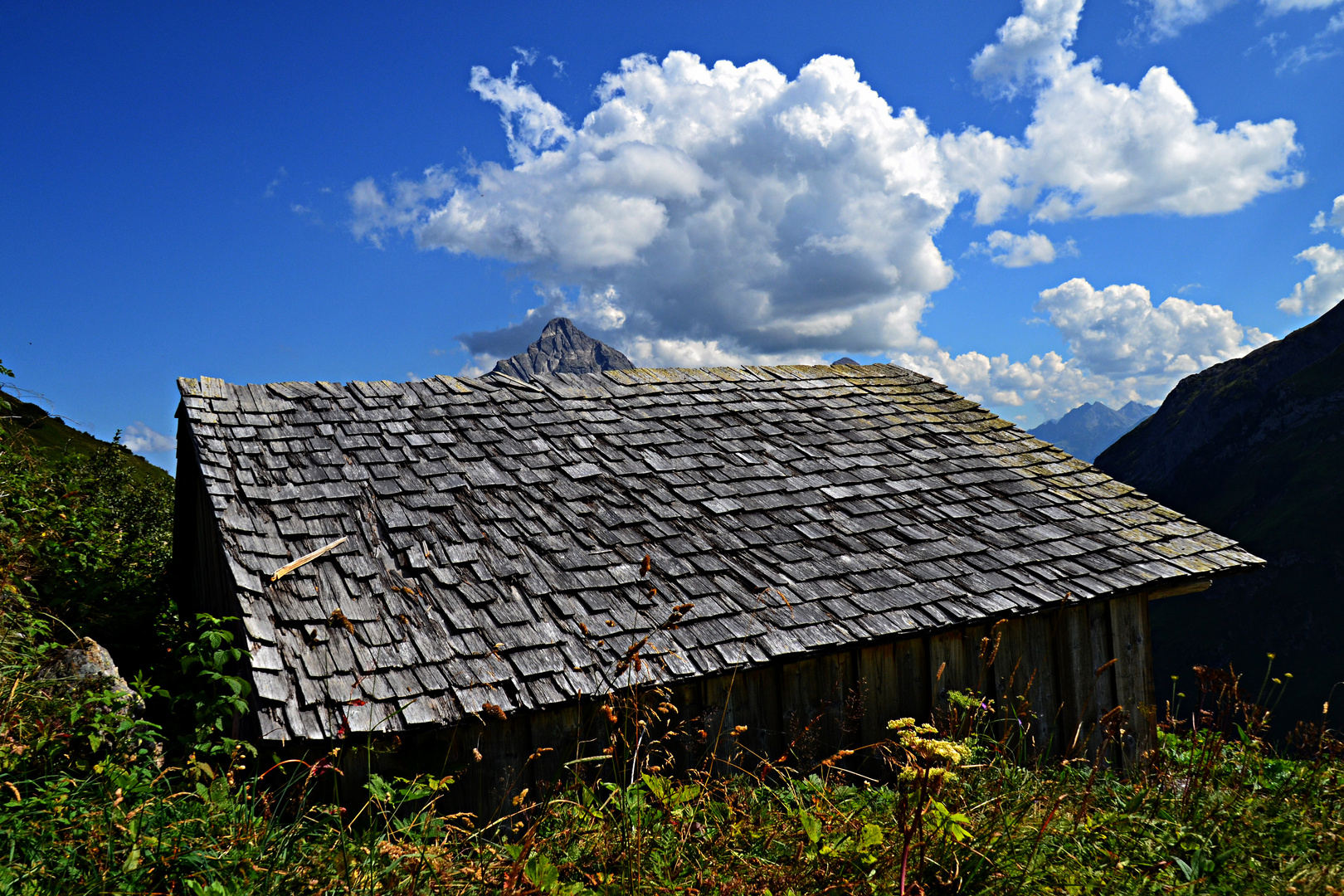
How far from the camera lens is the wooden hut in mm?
4574

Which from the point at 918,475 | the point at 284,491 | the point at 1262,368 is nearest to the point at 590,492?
the point at 284,491

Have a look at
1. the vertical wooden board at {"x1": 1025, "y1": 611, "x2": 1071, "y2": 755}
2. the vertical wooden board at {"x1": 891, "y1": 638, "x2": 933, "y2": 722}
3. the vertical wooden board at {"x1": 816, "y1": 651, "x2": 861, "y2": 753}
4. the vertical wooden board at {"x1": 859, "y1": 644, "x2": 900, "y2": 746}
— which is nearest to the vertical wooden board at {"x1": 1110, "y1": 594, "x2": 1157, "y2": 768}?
the vertical wooden board at {"x1": 1025, "y1": 611, "x2": 1071, "y2": 755}

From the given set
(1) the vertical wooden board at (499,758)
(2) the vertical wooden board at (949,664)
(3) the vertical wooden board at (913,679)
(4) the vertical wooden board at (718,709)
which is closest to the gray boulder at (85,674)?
(1) the vertical wooden board at (499,758)

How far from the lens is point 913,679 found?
5816mm

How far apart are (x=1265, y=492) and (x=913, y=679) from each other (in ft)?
310

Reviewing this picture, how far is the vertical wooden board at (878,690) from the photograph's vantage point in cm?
561

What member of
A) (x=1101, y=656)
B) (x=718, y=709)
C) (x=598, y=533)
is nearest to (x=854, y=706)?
(x=718, y=709)

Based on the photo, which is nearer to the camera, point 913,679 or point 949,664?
point 913,679

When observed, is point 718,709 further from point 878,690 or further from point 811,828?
point 811,828

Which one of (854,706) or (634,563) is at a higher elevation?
(634,563)

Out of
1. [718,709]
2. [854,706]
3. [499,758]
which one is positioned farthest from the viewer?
[718,709]

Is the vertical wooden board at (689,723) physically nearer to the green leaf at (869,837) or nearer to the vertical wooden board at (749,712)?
the vertical wooden board at (749,712)

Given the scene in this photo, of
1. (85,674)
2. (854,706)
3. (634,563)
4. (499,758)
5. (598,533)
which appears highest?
(598,533)

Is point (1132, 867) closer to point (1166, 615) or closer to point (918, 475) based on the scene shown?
point (918, 475)
